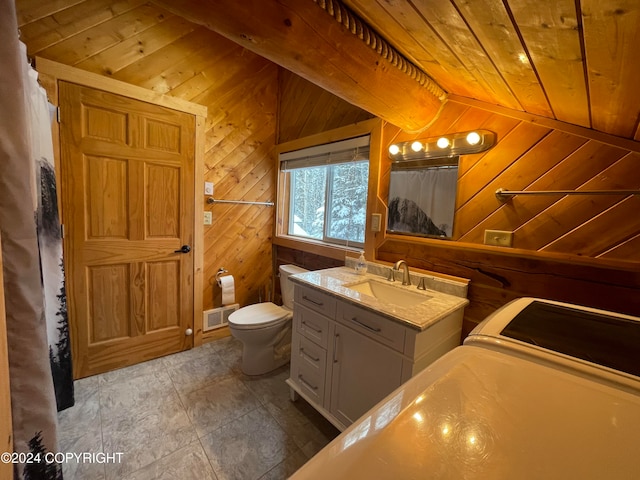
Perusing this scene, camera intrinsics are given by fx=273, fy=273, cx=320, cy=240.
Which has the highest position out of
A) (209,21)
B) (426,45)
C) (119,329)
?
(426,45)

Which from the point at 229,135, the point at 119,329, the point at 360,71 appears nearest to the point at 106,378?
the point at 119,329

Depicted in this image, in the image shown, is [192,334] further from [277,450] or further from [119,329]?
[277,450]

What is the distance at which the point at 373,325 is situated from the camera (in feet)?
4.42

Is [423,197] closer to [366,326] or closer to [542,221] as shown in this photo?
[542,221]

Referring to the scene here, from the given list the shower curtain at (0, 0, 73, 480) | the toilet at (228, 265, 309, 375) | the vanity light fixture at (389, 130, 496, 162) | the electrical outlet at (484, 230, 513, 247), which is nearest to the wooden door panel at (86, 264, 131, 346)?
the toilet at (228, 265, 309, 375)

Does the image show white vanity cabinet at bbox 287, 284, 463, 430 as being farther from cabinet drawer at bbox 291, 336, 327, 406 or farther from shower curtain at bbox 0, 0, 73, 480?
shower curtain at bbox 0, 0, 73, 480

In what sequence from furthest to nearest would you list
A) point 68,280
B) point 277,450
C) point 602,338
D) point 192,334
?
point 192,334
point 68,280
point 277,450
point 602,338

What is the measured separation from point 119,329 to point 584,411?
260cm

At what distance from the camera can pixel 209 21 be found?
85cm

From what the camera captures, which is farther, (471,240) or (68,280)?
(68,280)

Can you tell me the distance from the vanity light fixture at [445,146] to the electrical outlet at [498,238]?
0.46 m

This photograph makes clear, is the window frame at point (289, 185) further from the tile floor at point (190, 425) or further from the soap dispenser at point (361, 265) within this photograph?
the tile floor at point (190, 425)

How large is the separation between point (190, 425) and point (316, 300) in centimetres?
104

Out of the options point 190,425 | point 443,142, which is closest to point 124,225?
point 190,425
